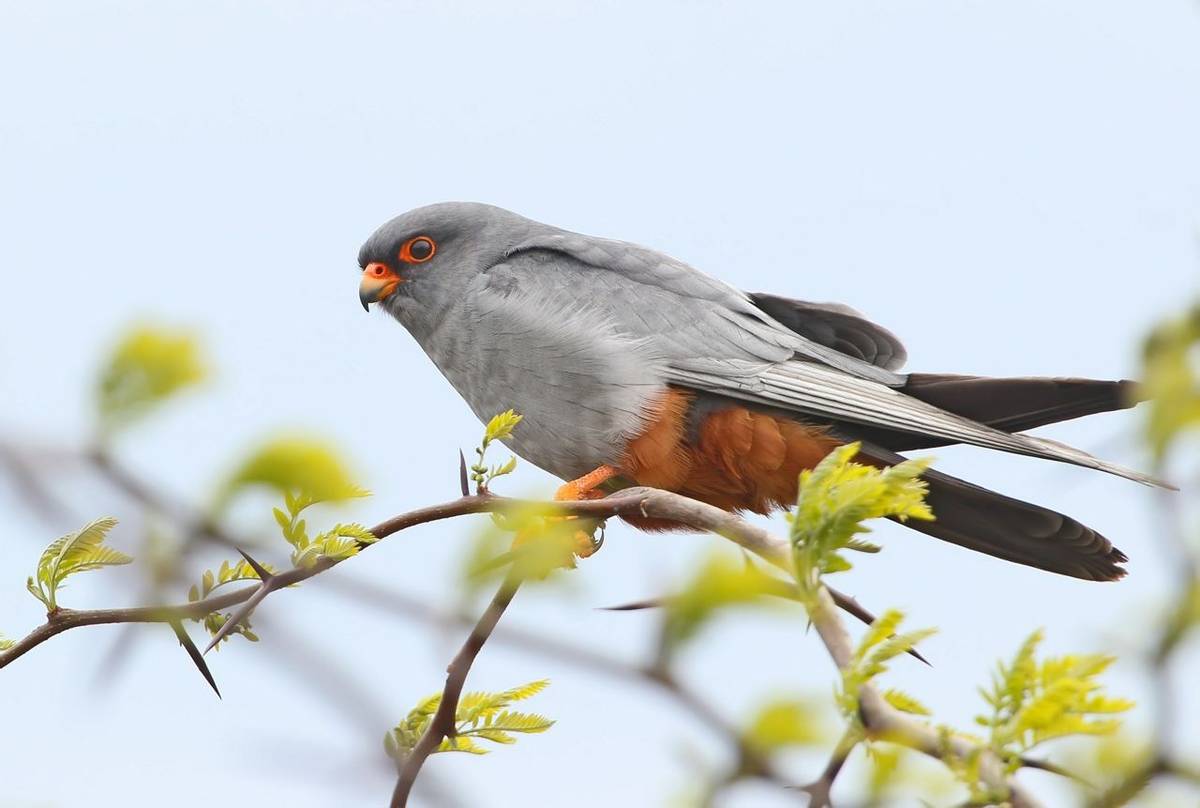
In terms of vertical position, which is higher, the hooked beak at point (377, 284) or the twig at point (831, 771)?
the twig at point (831, 771)

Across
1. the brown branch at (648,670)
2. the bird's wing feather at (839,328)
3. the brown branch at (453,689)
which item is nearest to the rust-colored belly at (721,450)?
the bird's wing feather at (839,328)

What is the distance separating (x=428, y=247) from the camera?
6.03 metres

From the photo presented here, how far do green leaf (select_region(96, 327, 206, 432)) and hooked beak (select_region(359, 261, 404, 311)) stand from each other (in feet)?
14.4

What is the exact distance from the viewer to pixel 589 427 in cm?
501

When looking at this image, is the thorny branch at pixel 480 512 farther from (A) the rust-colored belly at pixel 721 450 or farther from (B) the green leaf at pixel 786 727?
(A) the rust-colored belly at pixel 721 450

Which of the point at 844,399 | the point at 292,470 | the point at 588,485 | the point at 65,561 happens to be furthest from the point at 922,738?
the point at 844,399

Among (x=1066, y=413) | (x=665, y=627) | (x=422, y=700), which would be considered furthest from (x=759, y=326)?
(x=665, y=627)

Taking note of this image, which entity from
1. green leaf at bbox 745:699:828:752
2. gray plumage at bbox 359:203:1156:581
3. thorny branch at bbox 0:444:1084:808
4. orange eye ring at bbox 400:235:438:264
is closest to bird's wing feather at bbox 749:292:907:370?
gray plumage at bbox 359:203:1156:581

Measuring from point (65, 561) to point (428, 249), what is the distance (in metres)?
3.52

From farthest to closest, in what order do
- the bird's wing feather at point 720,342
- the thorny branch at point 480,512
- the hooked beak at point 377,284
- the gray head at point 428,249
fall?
1. the hooked beak at point 377,284
2. the gray head at point 428,249
3. the bird's wing feather at point 720,342
4. the thorny branch at point 480,512

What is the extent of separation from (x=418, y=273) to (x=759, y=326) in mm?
1602

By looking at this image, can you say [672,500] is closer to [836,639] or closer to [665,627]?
[836,639]

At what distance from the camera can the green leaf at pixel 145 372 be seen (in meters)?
1.57

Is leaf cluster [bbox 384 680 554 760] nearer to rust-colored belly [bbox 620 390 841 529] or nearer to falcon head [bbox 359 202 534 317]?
rust-colored belly [bbox 620 390 841 529]
